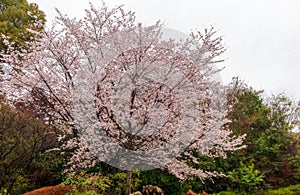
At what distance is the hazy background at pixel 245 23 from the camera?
763cm

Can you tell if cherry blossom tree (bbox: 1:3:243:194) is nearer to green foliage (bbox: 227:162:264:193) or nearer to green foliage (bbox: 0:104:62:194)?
green foliage (bbox: 0:104:62:194)

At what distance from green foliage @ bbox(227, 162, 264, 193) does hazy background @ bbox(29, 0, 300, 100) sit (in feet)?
8.35

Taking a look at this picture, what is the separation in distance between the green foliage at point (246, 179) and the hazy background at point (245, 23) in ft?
8.35

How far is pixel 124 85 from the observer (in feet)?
20.2

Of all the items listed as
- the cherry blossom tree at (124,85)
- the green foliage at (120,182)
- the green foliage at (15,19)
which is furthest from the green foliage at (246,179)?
the green foliage at (15,19)

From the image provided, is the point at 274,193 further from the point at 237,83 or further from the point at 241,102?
the point at 237,83

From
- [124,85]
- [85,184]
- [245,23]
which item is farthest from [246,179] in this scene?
[245,23]

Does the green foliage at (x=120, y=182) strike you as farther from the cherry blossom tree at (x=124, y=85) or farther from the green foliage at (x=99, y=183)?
the cherry blossom tree at (x=124, y=85)

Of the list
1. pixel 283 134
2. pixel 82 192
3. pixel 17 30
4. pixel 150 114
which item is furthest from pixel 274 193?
pixel 17 30

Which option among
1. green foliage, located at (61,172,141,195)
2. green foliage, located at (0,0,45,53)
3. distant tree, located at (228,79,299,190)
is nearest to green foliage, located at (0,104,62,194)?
green foliage, located at (61,172,141,195)

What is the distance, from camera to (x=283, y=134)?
30.7ft

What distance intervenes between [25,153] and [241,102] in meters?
6.69

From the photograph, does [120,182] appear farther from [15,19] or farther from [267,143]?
[15,19]

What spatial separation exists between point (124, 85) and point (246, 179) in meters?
3.67
